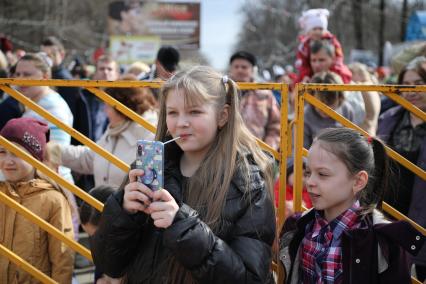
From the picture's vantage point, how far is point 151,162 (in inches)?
86.7

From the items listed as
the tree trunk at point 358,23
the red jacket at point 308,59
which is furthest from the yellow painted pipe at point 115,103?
the tree trunk at point 358,23

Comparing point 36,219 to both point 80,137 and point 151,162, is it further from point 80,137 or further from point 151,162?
point 151,162

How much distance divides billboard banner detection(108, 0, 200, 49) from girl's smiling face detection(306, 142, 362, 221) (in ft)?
91.4

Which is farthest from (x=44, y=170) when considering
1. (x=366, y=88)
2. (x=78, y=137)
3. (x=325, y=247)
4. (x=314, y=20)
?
(x=314, y=20)

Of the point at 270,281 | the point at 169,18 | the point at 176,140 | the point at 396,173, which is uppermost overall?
the point at 169,18

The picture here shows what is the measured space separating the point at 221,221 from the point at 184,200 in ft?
0.60

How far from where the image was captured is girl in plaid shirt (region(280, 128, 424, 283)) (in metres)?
2.49

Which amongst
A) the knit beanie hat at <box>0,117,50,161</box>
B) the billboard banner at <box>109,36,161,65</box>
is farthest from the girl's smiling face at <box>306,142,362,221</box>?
the billboard banner at <box>109,36,161,65</box>

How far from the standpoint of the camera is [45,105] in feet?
15.3

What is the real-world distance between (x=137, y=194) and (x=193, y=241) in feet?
0.88

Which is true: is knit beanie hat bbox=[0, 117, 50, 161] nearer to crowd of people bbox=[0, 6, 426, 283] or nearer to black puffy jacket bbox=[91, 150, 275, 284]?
crowd of people bbox=[0, 6, 426, 283]

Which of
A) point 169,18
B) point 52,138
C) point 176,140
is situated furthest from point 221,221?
point 169,18

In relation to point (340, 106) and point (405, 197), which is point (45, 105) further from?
point (405, 197)

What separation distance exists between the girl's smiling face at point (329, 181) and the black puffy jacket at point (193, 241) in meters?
0.28
